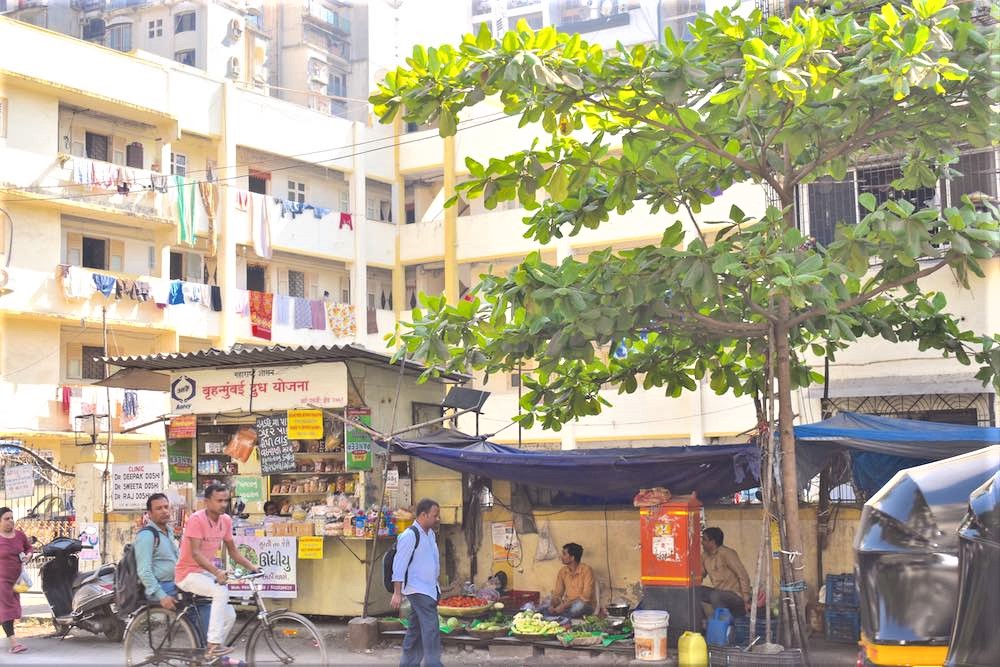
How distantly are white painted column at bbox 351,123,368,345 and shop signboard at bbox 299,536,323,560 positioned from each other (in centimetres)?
2288

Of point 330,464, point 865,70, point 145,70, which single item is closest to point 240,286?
point 145,70

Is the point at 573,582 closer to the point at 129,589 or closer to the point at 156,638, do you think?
the point at 156,638

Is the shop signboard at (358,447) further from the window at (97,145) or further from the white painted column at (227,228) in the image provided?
the window at (97,145)

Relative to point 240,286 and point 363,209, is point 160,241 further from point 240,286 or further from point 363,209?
point 363,209

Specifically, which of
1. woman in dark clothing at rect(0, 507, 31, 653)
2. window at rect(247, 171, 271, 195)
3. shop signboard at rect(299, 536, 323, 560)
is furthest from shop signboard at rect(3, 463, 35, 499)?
window at rect(247, 171, 271, 195)

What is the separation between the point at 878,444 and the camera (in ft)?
36.4

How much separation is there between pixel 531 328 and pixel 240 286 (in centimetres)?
2559

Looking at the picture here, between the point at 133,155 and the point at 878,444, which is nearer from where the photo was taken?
the point at 878,444

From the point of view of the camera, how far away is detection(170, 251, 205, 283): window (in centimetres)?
3353

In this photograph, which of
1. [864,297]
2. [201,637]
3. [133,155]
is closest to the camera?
[201,637]

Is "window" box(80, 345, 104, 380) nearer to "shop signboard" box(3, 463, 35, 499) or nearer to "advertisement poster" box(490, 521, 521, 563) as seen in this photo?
"shop signboard" box(3, 463, 35, 499)

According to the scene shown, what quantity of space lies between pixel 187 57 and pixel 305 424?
3133 centimetres

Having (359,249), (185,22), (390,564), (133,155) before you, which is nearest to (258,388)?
(390,564)

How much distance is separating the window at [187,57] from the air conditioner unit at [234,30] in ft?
4.83
